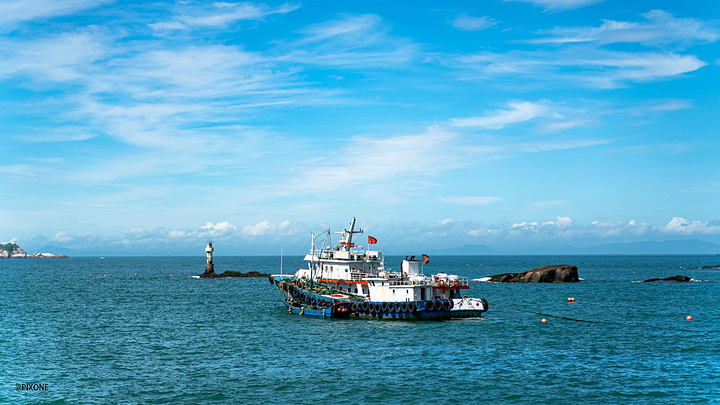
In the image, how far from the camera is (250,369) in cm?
3603

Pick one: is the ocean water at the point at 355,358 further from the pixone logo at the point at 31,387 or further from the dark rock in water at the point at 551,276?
the dark rock in water at the point at 551,276

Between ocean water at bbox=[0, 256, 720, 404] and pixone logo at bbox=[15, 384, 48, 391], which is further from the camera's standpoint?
pixone logo at bbox=[15, 384, 48, 391]

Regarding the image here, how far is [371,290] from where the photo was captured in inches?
2293

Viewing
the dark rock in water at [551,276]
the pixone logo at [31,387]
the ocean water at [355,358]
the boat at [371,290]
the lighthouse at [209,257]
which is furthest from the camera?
the lighthouse at [209,257]

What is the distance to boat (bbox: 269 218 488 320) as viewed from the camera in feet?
184

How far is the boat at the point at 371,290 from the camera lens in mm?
56219

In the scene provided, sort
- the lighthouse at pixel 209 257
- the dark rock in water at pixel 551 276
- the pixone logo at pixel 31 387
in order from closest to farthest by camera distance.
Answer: the pixone logo at pixel 31 387 < the dark rock in water at pixel 551 276 < the lighthouse at pixel 209 257

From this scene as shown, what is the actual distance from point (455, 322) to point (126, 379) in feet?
107

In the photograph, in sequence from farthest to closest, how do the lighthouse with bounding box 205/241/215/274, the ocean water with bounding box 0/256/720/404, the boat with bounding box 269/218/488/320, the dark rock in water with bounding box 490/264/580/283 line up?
the lighthouse with bounding box 205/241/215/274
the dark rock in water with bounding box 490/264/580/283
the boat with bounding box 269/218/488/320
the ocean water with bounding box 0/256/720/404

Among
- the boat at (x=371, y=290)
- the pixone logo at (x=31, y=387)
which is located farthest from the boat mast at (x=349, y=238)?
the pixone logo at (x=31, y=387)

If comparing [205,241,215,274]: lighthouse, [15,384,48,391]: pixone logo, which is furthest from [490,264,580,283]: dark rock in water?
[15,384,48,391]: pixone logo

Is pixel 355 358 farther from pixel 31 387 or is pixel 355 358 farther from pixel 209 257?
pixel 209 257

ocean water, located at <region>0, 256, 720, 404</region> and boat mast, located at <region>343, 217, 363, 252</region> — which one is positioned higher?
boat mast, located at <region>343, 217, 363, 252</region>

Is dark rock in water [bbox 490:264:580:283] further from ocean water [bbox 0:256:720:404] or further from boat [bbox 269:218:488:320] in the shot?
boat [bbox 269:218:488:320]
